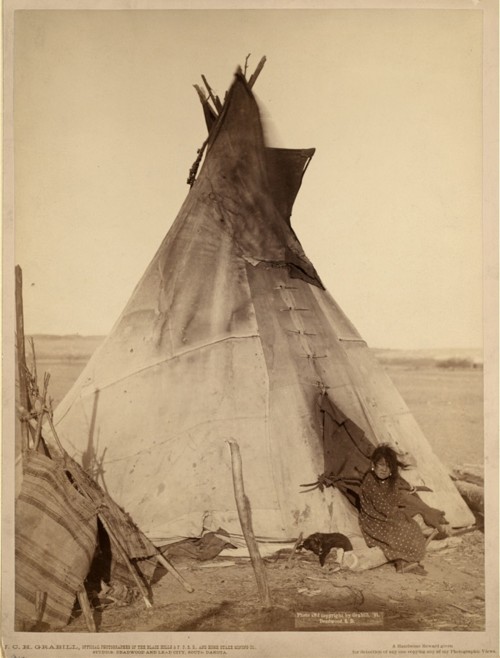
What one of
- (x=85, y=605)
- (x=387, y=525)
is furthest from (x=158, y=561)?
(x=387, y=525)

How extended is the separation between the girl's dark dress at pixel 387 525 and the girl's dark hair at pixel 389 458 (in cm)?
→ 9

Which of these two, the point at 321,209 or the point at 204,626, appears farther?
the point at 321,209

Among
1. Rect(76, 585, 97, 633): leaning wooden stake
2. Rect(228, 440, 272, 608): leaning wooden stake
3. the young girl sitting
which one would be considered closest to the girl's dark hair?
the young girl sitting

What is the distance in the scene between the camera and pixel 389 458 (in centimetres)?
529

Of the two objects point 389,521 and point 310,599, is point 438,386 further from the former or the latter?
point 310,599

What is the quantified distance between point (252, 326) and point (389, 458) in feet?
4.41

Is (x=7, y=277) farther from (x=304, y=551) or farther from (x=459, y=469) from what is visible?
(x=459, y=469)

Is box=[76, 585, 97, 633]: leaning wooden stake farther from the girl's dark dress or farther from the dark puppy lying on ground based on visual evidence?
the girl's dark dress

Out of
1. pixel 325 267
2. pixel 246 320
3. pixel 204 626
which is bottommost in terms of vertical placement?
pixel 204 626

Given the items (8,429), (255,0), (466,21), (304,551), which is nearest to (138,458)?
(8,429)

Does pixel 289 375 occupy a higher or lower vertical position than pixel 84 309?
lower

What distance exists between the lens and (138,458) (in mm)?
5281

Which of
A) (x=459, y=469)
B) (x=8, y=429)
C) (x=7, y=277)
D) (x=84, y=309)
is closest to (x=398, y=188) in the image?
(x=459, y=469)

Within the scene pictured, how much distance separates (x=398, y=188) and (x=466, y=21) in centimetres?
130
